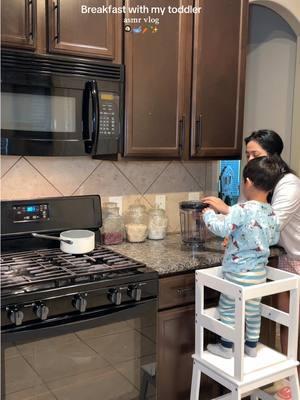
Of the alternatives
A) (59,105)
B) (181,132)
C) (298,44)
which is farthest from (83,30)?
(298,44)

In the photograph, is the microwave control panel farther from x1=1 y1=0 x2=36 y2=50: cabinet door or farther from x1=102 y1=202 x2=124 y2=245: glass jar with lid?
x1=102 y1=202 x2=124 y2=245: glass jar with lid

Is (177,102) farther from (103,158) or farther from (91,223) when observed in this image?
(91,223)

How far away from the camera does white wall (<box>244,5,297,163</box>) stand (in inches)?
125

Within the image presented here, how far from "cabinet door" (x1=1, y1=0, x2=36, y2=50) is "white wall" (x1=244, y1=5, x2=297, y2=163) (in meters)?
1.99

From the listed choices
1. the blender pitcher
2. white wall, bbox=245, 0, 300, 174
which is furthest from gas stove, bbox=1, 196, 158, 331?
white wall, bbox=245, 0, 300, 174

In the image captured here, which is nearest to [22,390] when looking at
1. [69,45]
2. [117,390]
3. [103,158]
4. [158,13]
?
[117,390]

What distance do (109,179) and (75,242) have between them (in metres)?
0.52

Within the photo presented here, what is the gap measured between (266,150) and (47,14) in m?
1.28

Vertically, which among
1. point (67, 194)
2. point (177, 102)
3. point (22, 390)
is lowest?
point (22, 390)

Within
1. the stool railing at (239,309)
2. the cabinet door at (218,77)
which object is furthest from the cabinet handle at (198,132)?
the stool railing at (239,309)

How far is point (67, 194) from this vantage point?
2.29 m

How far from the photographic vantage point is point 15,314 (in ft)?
4.97

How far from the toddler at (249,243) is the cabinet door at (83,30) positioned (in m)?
0.86

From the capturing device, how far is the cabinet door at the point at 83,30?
185 cm
